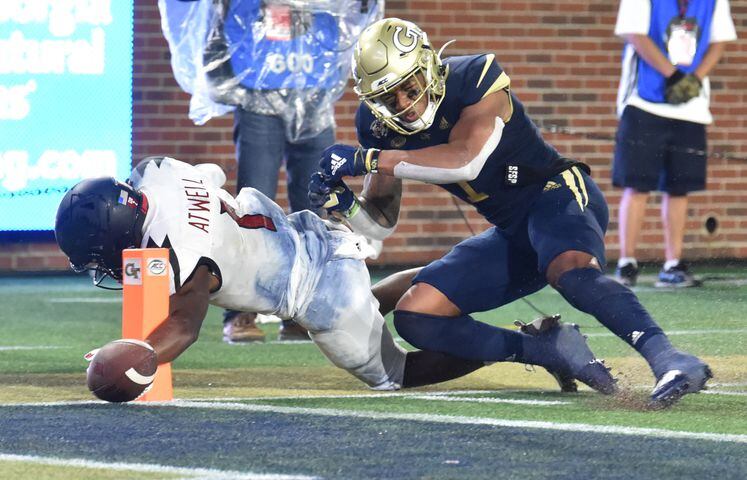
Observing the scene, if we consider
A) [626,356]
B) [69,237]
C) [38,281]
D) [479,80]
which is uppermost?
[479,80]

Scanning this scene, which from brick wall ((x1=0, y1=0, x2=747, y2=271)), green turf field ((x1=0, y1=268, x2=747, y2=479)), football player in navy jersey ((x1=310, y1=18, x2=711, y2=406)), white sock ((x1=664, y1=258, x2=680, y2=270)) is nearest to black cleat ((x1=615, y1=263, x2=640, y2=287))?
white sock ((x1=664, y1=258, x2=680, y2=270))

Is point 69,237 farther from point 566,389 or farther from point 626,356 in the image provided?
point 626,356

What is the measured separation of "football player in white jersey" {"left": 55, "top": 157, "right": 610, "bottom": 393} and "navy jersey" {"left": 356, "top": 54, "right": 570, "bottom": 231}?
0.38m

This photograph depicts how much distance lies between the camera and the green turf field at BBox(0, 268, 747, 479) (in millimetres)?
3693

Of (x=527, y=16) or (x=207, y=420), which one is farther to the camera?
(x=527, y=16)

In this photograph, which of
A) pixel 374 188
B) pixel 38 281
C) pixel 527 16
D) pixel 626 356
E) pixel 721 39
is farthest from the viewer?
pixel 527 16

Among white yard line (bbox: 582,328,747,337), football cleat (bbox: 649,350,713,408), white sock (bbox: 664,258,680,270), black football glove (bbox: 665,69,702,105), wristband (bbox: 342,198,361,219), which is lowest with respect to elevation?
white sock (bbox: 664,258,680,270)

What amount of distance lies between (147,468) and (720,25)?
6714mm

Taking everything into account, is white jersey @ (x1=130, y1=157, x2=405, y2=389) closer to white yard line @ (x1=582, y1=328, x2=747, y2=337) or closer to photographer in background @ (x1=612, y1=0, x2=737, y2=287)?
white yard line @ (x1=582, y1=328, x2=747, y2=337)

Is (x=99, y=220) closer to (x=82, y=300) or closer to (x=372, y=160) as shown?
(x=372, y=160)

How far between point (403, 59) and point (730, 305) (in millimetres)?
3908

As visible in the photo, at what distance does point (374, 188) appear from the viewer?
5488mm

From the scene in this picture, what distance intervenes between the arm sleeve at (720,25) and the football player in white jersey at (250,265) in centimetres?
466

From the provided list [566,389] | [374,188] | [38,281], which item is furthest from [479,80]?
[38,281]
